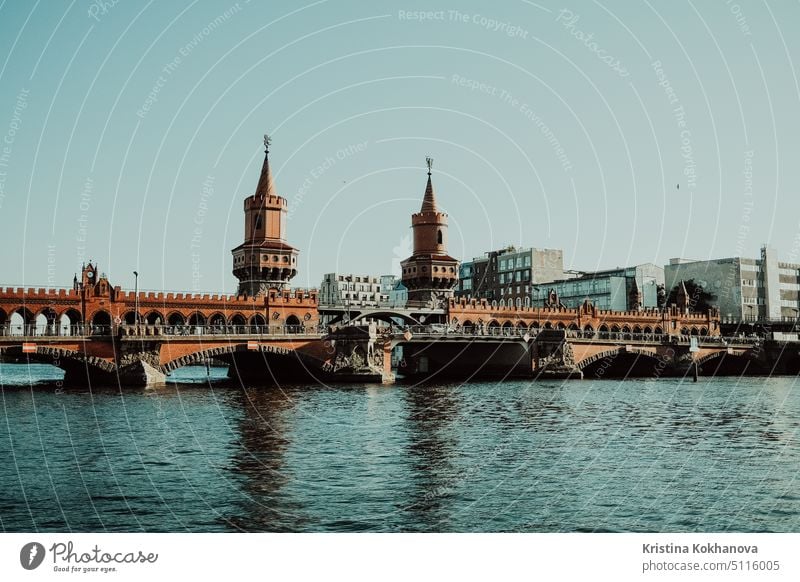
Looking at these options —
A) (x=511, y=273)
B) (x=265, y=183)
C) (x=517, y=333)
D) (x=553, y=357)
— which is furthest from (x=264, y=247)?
(x=511, y=273)

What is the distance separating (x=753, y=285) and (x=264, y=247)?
93.0 meters

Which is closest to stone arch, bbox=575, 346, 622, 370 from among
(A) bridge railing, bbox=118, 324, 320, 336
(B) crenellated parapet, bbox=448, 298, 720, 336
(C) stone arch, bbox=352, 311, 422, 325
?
(B) crenellated parapet, bbox=448, 298, 720, 336

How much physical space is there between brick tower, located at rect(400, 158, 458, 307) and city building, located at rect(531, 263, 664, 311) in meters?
34.3

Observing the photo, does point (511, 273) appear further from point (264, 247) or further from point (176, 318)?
point (176, 318)

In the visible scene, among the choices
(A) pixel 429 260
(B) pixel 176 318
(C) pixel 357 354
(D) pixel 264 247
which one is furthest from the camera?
(A) pixel 429 260

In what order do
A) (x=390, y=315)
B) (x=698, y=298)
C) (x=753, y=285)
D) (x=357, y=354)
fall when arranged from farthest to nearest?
(x=698, y=298) → (x=753, y=285) → (x=390, y=315) → (x=357, y=354)

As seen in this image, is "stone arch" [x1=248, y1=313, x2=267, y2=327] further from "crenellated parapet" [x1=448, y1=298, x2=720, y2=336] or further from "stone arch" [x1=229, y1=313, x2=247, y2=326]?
"crenellated parapet" [x1=448, y1=298, x2=720, y2=336]

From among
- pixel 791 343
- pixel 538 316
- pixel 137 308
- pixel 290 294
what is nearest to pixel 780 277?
pixel 791 343

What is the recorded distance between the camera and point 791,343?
405 feet

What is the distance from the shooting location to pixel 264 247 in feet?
367

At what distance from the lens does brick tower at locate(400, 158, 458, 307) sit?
128875mm

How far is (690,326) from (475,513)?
422 ft
